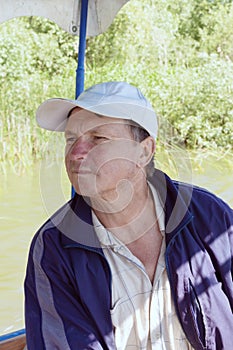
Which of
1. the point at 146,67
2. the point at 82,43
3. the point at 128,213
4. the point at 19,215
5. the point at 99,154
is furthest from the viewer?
the point at 146,67

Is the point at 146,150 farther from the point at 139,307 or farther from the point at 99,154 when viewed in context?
the point at 139,307

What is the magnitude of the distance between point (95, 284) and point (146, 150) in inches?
15.1

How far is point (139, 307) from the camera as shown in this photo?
1.74 meters

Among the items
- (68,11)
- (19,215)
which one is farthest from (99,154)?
(19,215)

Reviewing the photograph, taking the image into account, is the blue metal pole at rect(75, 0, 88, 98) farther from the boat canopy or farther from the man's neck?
the man's neck

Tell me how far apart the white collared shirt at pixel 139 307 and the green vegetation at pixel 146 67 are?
5.75 m

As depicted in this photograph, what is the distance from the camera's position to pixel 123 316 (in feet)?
5.68

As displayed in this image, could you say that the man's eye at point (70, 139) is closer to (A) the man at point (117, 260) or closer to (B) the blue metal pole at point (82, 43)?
(A) the man at point (117, 260)

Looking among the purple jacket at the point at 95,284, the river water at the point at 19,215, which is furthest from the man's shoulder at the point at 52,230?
the river water at the point at 19,215

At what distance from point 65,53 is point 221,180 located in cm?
450

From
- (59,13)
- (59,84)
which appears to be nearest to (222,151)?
(59,84)

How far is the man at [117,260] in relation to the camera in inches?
66.9

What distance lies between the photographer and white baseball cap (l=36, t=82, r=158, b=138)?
66.4 inches

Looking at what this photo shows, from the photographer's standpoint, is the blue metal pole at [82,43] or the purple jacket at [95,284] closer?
the purple jacket at [95,284]
